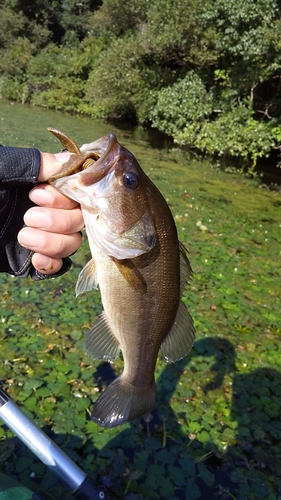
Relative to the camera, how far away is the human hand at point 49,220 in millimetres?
1637

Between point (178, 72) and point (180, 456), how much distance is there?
23.5 metres

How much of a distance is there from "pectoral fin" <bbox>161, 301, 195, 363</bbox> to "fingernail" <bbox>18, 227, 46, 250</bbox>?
757mm

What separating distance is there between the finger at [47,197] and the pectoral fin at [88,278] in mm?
341

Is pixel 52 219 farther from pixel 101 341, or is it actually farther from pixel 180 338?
pixel 180 338

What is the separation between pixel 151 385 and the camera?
6.83 ft

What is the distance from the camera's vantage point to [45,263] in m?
1.79

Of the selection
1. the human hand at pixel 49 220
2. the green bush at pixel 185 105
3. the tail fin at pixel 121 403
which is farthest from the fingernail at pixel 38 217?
the green bush at pixel 185 105

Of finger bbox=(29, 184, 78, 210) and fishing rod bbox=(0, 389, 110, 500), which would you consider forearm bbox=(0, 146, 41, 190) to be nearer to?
finger bbox=(29, 184, 78, 210)

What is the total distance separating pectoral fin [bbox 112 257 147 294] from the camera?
68.2 inches

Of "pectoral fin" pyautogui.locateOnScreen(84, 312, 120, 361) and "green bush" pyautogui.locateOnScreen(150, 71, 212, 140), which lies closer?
"pectoral fin" pyautogui.locateOnScreen(84, 312, 120, 361)

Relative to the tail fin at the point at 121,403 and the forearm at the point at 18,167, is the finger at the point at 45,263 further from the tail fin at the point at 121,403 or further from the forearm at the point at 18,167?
the tail fin at the point at 121,403

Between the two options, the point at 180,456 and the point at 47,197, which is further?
the point at 180,456

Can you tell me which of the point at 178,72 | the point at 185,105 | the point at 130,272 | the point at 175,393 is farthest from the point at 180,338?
the point at 178,72

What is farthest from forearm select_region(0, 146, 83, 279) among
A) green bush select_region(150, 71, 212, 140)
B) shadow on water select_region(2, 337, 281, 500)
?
green bush select_region(150, 71, 212, 140)
